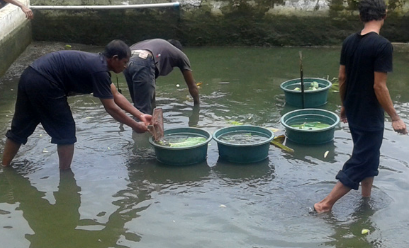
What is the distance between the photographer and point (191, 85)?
324 inches

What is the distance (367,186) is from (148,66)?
3201 millimetres

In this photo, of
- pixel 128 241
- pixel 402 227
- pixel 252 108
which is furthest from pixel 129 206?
pixel 252 108

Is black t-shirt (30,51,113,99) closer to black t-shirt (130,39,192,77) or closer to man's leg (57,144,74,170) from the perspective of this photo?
man's leg (57,144,74,170)

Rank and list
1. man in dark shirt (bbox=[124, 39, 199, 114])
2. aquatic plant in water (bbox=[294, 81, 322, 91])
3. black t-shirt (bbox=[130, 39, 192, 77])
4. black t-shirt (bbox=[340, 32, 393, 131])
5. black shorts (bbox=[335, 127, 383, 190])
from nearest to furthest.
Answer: black t-shirt (bbox=[340, 32, 393, 131])
black shorts (bbox=[335, 127, 383, 190])
man in dark shirt (bbox=[124, 39, 199, 114])
black t-shirt (bbox=[130, 39, 192, 77])
aquatic plant in water (bbox=[294, 81, 322, 91])

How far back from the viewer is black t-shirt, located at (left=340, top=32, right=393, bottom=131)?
468cm

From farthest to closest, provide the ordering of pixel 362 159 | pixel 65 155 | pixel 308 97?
pixel 308 97 < pixel 65 155 < pixel 362 159

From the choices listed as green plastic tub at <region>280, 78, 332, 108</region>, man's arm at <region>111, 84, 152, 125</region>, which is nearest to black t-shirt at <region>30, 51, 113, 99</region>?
man's arm at <region>111, 84, 152, 125</region>

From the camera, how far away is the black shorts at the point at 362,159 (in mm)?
5012

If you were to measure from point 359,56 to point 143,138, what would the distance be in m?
3.45

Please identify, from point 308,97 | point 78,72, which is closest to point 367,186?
point 308,97

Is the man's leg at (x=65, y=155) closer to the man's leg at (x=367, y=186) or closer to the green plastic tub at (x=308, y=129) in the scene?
the green plastic tub at (x=308, y=129)

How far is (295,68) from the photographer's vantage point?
10.3 metres

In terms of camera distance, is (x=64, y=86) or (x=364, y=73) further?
(x=64, y=86)

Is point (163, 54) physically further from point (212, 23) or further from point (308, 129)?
point (212, 23)
